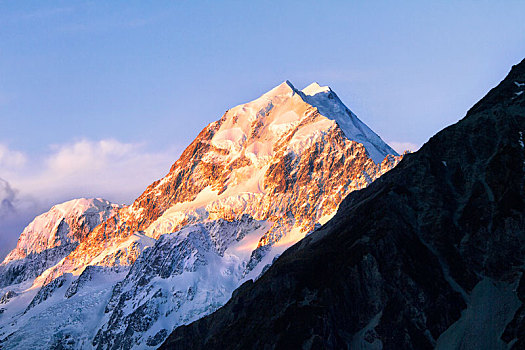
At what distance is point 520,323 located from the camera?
642ft

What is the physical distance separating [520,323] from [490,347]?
31.8ft

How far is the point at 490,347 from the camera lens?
644 ft
